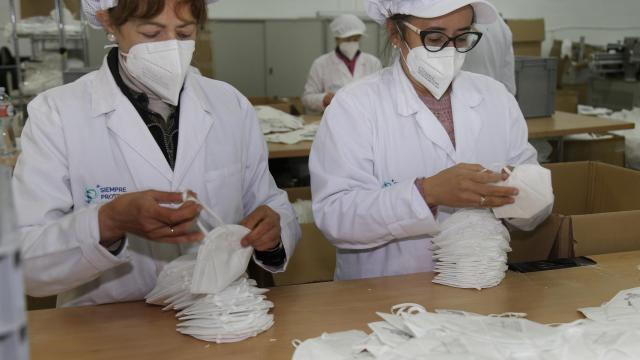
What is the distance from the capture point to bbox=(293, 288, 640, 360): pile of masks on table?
1.02 m

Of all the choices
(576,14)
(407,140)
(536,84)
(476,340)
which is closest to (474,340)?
(476,340)

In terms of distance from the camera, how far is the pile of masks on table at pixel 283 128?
3.60 m

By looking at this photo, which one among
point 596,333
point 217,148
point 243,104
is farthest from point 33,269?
point 596,333

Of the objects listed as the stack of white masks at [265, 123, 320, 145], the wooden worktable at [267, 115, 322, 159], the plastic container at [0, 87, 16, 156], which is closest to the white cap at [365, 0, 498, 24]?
the wooden worktable at [267, 115, 322, 159]

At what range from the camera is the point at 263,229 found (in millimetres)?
1357

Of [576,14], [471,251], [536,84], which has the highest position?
[576,14]

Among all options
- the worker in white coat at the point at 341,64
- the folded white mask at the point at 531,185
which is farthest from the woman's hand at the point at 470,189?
the worker in white coat at the point at 341,64

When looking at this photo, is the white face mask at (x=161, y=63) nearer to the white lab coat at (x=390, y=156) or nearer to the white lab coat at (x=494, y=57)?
the white lab coat at (x=390, y=156)

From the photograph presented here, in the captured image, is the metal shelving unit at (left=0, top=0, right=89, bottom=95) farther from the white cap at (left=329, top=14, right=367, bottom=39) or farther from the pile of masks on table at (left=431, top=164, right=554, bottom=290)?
the pile of masks on table at (left=431, top=164, right=554, bottom=290)

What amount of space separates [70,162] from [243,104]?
487 millimetres

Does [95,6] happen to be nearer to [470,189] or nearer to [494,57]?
[470,189]

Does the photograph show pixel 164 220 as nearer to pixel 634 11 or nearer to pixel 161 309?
pixel 161 309

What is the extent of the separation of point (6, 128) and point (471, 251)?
2.72 m

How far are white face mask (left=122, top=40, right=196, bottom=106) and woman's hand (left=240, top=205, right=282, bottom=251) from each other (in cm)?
38
